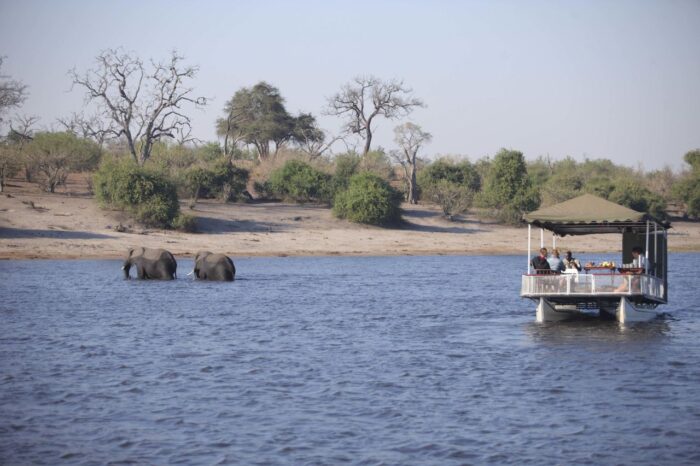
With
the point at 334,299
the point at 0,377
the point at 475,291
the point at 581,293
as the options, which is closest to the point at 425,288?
the point at 475,291

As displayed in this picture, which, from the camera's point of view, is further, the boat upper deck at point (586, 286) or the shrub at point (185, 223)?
the shrub at point (185, 223)

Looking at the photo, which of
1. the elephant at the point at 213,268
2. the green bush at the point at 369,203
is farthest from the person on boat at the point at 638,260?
the green bush at the point at 369,203

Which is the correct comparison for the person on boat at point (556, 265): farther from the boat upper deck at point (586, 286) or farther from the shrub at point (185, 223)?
the shrub at point (185, 223)

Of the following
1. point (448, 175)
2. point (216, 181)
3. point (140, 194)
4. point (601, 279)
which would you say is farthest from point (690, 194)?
point (601, 279)

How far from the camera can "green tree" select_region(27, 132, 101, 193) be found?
63.2 metres

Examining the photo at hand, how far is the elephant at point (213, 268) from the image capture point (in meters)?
41.3

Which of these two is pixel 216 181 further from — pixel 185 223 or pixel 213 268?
pixel 213 268

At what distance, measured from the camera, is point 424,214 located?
6831 centimetres

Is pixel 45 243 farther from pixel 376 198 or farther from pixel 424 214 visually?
pixel 424 214

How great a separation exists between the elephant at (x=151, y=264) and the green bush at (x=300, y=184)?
27.3 metres

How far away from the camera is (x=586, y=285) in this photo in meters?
26.8

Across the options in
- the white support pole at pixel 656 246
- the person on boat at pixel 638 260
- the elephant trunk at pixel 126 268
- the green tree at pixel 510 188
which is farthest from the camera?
the green tree at pixel 510 188

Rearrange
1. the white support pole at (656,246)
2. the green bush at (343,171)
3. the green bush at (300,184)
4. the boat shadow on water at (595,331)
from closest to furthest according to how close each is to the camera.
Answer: the boat shadow on water at (595,331) < the white support pole at (656,246) < the green bush at (343,171) < the green bush at (300,184)

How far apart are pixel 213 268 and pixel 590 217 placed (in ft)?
58.4
